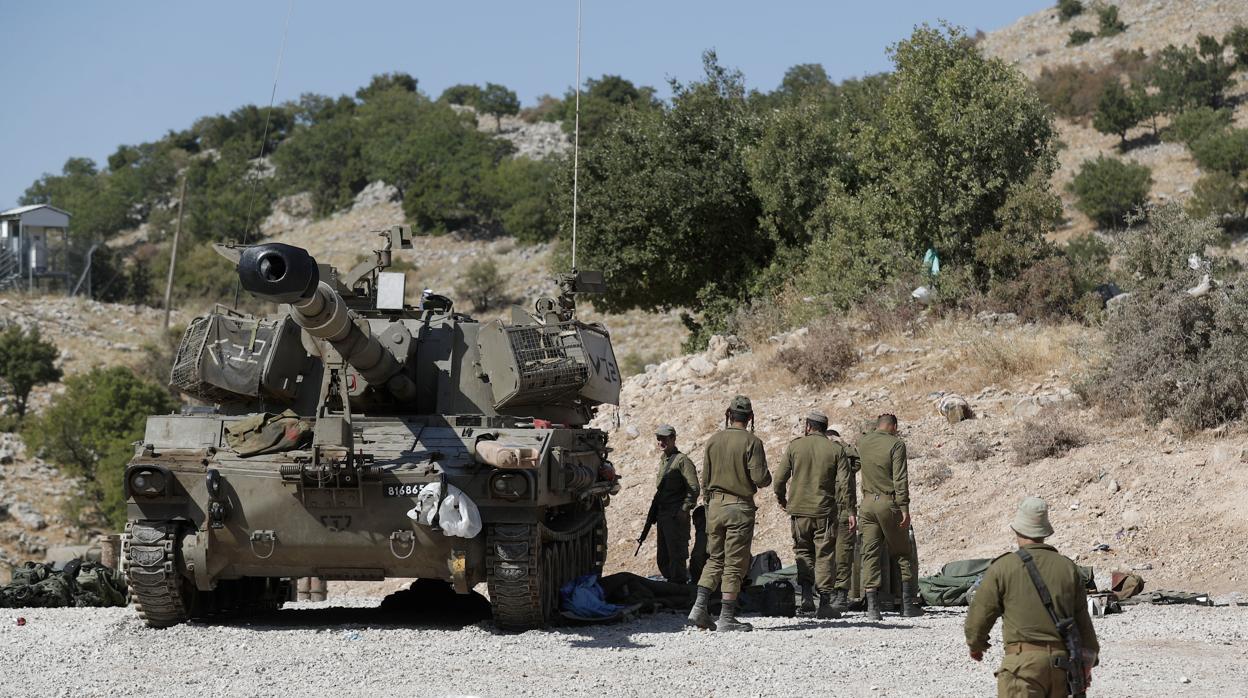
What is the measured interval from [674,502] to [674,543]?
40 cm

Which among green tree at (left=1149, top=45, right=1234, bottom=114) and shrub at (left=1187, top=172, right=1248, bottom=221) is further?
green tree at (left=1149, top=45, right=1234, bottom=114)

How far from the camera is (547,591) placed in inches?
488

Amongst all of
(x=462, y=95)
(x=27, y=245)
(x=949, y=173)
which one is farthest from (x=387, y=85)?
(x=949, y=173)

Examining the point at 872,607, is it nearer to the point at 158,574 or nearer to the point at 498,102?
the point at 158,574

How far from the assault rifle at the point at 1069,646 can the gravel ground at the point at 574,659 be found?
2475mm

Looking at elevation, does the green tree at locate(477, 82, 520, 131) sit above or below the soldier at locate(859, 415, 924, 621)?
above

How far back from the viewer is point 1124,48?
208 feet

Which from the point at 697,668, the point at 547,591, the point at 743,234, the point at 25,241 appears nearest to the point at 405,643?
the point at 547,591

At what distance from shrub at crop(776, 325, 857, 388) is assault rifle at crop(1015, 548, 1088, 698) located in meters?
16.2

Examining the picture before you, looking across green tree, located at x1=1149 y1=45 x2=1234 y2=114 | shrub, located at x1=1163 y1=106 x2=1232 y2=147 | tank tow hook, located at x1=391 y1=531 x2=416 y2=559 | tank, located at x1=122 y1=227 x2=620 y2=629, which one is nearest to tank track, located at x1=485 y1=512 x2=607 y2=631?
tank, located at x1=122 y1=227 x2=620 y2=629

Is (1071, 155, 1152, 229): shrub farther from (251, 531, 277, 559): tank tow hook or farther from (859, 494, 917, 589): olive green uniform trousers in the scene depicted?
(251, 531, 277, 559): tank tow hook

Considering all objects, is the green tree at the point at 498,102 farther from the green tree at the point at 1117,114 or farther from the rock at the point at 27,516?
the rock at the point at 27,516

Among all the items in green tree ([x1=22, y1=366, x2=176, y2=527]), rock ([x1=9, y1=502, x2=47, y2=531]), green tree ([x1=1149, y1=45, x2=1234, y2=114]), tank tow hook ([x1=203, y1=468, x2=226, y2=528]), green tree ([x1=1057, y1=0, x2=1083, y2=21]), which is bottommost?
rock ([x1=9, y1=502, x2=47, y2=531])

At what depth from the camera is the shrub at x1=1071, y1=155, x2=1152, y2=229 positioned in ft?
140
